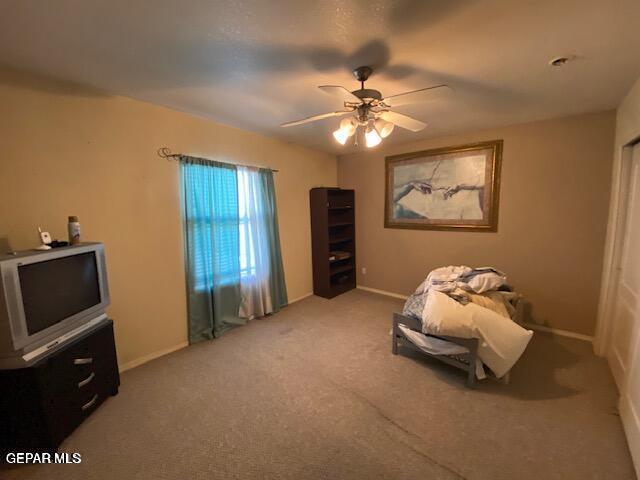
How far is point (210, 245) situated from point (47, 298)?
1.39m

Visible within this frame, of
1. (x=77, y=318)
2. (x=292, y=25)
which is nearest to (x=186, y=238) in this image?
(x=77, y=318)

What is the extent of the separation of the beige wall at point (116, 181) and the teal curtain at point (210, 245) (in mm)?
107

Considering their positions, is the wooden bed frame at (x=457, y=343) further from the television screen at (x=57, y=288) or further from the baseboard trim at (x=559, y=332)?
the television screen at (x=57, y=288)

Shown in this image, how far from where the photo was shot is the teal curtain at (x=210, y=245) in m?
2.72

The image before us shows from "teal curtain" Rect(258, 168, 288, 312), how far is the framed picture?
5.82ft

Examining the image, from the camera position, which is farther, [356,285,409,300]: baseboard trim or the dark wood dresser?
[356,285,409,300]: baseboard trim

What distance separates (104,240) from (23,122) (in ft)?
3.09

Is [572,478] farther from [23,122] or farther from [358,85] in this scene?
[23,122]

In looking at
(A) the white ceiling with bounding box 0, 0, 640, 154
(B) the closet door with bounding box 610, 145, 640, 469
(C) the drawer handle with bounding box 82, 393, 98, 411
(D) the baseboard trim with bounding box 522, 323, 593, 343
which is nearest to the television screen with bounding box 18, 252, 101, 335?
(C) the drawer handle with bounding box 82, 393, 98, 411

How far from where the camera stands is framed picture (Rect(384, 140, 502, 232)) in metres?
3.22

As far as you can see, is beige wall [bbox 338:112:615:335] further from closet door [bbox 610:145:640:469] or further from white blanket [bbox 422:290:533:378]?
white blanket [bbox 422:290:533:378]

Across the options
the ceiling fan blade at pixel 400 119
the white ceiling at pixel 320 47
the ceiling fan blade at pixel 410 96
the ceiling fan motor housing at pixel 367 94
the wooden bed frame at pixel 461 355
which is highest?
the white ceiling at pixel 320 47

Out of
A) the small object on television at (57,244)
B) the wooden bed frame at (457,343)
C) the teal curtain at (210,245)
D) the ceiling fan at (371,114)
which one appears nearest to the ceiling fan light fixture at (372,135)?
the ceiling fan at (371,114)

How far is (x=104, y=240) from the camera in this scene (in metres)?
2.22
